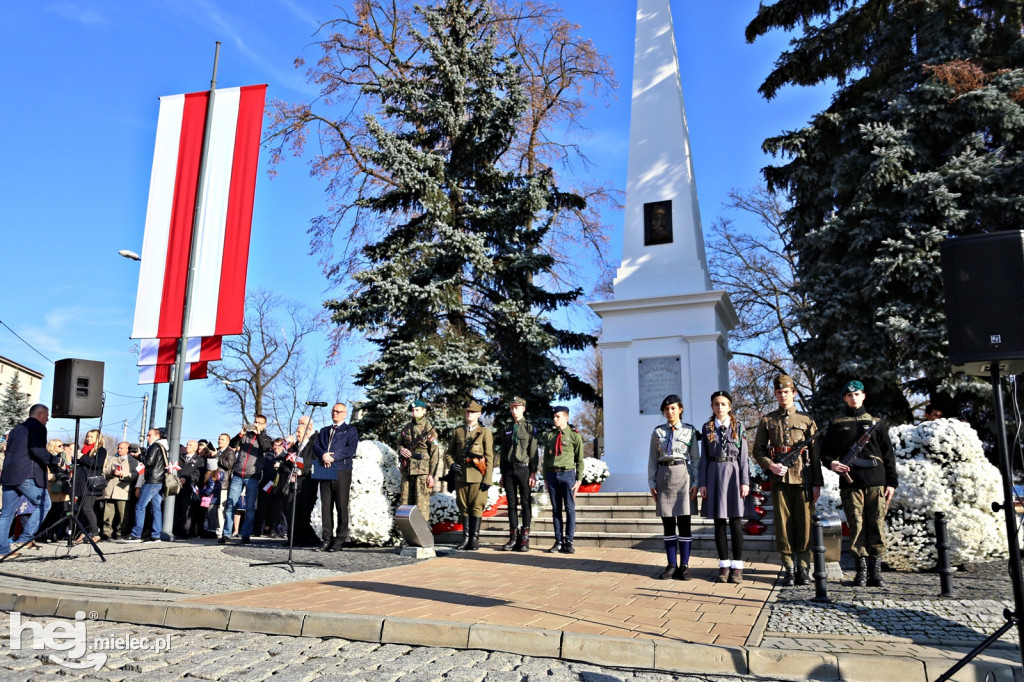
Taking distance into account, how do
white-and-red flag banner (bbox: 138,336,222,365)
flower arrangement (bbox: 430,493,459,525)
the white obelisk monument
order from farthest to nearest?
the white obelisk monument < white-and-red flag banner (bbox: 138,336,222,365) < flower arrangement (bbox: 430,493,459,525)

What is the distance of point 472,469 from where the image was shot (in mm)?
10375

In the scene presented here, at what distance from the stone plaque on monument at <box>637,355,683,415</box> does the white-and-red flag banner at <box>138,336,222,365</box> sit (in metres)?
7.91

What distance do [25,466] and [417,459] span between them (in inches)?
197

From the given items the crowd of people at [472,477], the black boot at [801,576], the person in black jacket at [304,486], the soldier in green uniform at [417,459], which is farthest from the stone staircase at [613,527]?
the black boot at [801,576]

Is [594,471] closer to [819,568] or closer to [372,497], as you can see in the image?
[372,497]

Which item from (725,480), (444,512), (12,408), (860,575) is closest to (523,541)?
(444,512)

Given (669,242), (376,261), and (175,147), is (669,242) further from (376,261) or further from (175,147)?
(175,147)

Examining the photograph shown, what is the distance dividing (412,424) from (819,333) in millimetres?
9703

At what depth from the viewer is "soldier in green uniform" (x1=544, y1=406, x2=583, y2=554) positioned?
33.8ft

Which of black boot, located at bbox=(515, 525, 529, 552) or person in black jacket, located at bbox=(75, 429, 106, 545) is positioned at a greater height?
person in black jacket, located at bbox=(75, 429, 106, 545)

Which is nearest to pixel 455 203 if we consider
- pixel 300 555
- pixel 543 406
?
pixel 543 406

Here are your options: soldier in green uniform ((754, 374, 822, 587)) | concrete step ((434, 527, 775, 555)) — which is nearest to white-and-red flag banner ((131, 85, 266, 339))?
concrete step ((434, 527, 775, 555))

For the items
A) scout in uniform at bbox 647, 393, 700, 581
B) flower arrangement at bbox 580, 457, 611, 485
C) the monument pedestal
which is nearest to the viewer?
scout in uniform at bbox 647, 393, 700, 581

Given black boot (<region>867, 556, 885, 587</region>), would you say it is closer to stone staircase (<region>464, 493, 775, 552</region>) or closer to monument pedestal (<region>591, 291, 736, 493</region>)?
stone staircase (<region>464, 493, 775, 552</region>)
